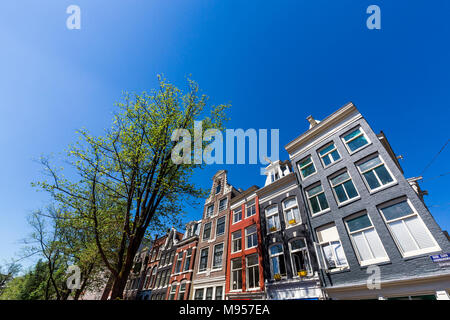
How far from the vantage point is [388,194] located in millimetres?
11969

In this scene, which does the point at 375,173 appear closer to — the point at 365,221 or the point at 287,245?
the point at 365,221

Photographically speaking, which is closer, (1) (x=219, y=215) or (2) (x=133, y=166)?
(2) (x=133, y=166)

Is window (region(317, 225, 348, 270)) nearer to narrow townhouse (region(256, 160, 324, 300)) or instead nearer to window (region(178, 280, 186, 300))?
narrow townhouse (region(256, 160, 324, 300))

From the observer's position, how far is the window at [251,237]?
18.7 m

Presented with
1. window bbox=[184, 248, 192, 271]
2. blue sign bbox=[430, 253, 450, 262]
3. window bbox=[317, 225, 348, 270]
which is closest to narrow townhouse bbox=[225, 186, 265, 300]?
window bbox=[317, 225, 348, 270]

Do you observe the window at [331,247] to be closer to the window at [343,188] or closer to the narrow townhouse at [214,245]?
the window at [343,188]

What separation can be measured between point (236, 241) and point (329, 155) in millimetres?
12560

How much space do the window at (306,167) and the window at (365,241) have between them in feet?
17.1

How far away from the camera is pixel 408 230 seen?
10.7 metres

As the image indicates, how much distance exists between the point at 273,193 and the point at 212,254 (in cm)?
1001

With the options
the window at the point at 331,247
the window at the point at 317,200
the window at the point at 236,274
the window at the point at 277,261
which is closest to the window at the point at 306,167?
the window at the point at 317,200
